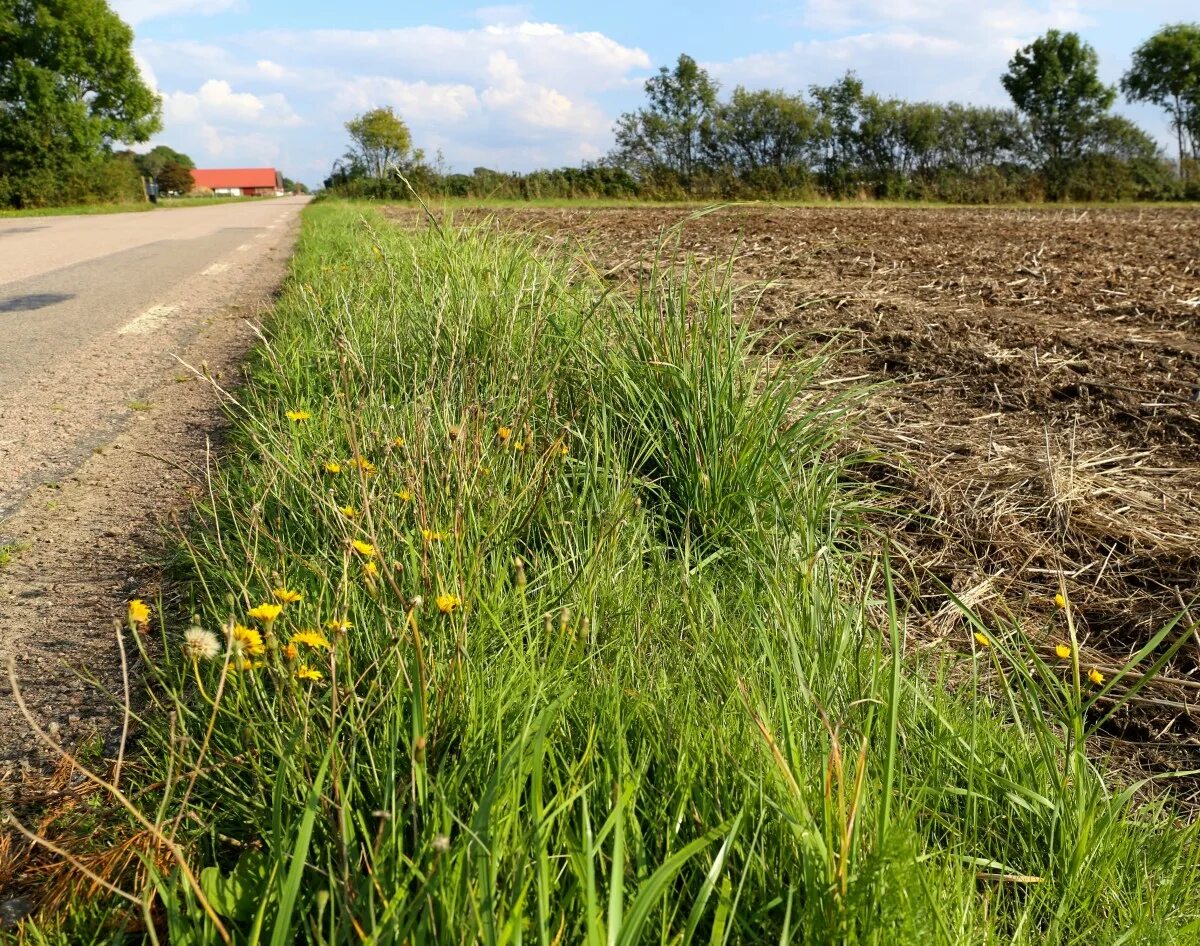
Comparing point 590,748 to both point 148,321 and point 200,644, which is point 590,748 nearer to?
point 200,644

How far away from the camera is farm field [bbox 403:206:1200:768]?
2.82 meters

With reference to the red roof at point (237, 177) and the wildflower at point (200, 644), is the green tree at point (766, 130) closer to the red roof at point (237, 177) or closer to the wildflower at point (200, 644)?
the wildflower at point (200, 644)

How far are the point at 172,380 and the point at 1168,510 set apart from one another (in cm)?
469

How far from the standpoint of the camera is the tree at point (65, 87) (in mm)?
37688

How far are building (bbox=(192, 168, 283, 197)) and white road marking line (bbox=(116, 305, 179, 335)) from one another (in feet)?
418

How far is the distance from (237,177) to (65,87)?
87.3 metres

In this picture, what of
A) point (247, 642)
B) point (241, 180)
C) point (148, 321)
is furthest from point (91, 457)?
point (241, 180)

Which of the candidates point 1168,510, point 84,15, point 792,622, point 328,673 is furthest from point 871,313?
point 84,15

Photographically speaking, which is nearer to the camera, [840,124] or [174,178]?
[840,124]

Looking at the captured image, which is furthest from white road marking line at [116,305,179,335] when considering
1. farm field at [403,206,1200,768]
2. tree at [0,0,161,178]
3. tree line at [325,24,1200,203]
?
tree at [0,0,161,178]

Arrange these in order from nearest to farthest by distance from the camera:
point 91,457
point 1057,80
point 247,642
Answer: point 247,642
point 91,457
point 1057,80

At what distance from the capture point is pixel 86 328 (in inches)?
262

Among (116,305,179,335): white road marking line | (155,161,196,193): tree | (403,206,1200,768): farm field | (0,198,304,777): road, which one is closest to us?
(0,198,304,777): road

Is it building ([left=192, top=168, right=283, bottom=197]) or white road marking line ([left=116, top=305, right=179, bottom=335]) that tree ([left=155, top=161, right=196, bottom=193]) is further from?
white road marking line ([left=116, top=305, right=179, bottom=335])
